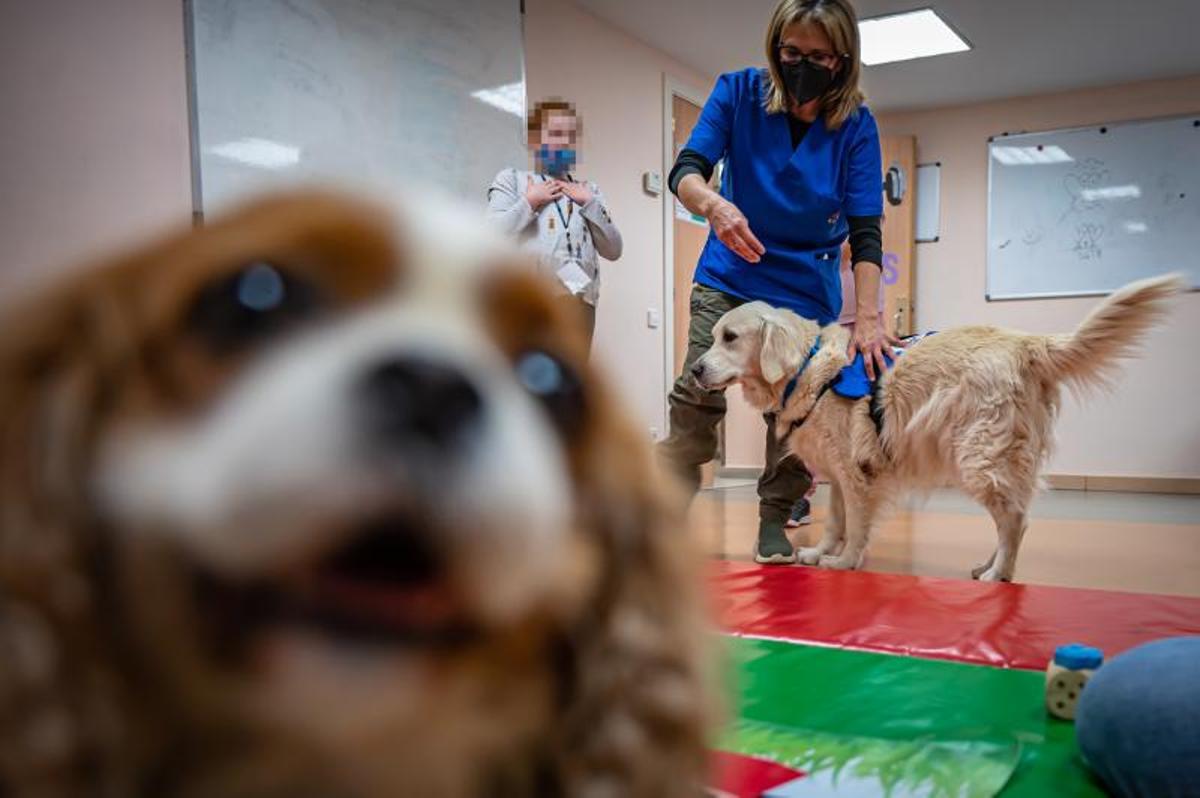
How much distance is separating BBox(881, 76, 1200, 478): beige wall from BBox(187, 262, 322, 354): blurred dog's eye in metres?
6.20

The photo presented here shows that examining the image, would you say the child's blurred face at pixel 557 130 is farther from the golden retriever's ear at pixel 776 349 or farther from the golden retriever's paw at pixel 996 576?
the golden retriever's paw at pixel 996 576

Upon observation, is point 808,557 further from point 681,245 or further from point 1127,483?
point 1127,483

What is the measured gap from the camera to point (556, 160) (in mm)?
3172

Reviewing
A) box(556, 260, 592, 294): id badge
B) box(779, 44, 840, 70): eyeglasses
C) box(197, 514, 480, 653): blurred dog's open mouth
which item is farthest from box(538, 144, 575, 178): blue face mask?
box(197, 514, 480, 653): blurred dog's open mouth

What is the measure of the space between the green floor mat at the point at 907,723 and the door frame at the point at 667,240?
3942mm

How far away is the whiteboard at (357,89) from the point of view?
2.74m

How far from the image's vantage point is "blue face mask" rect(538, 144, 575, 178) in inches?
124

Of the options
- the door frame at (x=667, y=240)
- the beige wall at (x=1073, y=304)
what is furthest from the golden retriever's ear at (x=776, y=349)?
the beige wall at (x=1073, y=304)

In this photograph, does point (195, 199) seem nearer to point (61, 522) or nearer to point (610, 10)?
point (61, 522)

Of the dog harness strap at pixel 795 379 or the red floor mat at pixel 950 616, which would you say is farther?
the dog harness strap at pixel 795 379

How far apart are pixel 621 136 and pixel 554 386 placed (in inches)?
193

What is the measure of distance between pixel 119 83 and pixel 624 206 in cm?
308

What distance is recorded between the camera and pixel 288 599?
0.33 metres

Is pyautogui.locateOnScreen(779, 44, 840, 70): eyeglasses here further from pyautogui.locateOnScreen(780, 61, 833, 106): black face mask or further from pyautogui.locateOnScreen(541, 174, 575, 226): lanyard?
pyautogui.locateOnScreen(541, 174, 575, 226): lanyard
